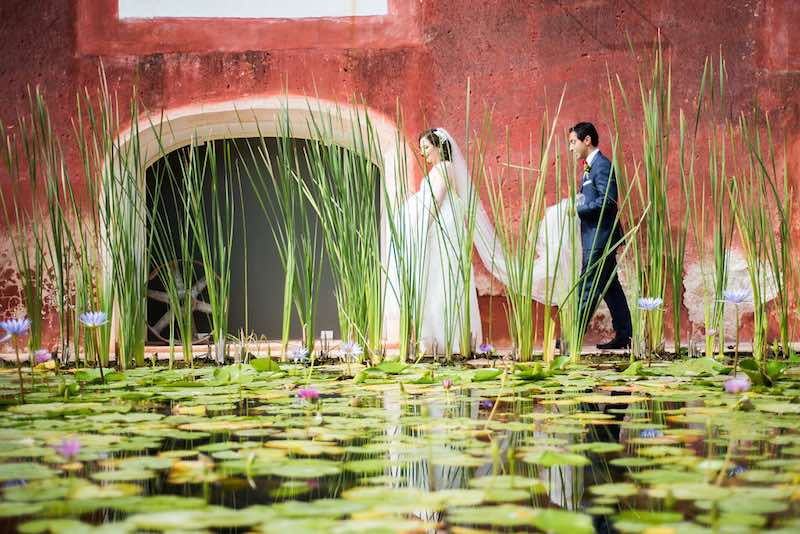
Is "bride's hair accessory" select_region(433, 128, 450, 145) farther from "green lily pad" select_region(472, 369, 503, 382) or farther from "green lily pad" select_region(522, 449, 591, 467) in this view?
"green lily pad" select_region(522, 449, 591, 467)

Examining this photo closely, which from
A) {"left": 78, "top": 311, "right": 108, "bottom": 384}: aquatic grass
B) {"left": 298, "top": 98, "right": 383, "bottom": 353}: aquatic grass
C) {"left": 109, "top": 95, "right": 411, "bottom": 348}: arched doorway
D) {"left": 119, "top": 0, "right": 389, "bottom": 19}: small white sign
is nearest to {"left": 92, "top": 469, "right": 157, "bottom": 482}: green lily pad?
{"left": 78, "top": 311, "right": 108, "bottom": 384}: aquatic grass

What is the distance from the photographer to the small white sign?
468 centimetres

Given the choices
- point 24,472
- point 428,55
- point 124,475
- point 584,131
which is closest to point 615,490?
point 124,475

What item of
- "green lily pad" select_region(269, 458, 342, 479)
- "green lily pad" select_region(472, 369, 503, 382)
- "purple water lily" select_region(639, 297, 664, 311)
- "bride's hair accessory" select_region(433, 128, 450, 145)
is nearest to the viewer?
"green lily pad" select_region(269, 458, 342, 479)

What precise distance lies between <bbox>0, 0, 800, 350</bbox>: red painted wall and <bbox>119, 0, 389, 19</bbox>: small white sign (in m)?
0.04

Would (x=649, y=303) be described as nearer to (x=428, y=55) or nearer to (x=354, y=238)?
(x=354, y=238)

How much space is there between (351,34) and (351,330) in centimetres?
238

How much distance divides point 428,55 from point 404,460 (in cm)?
376

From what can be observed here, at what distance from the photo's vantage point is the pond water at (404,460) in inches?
34.9

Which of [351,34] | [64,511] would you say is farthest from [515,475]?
[351,34]

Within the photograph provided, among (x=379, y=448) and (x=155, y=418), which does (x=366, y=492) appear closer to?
(x=379, y=448)

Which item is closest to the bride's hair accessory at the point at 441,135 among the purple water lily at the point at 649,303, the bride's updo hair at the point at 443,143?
the bride's updo hair at the point at 443,143

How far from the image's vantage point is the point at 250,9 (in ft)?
15.4

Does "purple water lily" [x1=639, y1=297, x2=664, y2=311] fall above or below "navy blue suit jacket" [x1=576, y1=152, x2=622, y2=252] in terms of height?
below
